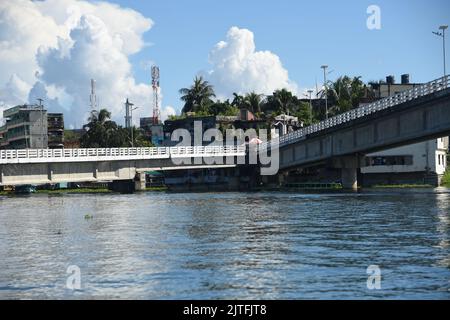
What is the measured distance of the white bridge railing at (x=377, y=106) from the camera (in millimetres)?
75125

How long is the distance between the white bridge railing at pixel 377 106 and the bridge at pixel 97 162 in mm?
11342

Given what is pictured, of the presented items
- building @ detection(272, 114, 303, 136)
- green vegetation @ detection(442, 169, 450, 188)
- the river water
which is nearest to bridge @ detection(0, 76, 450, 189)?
green vegetation @ detection(442, 169, 450, 188)

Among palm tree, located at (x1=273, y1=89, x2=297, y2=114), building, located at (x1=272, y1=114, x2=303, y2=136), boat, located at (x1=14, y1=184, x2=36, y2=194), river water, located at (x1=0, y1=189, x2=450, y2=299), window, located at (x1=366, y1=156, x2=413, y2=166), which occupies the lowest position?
river water, located at (x1=0, y1=189, x2=450, y2=299)

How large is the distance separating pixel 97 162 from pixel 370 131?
1467 inches

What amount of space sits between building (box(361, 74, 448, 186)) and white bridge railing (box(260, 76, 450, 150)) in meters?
15.7

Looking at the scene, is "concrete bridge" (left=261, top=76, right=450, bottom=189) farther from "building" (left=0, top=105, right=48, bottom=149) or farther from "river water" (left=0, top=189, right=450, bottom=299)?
"building" (left=0, top=105, right=48, bottom=149)

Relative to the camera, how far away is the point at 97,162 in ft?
331

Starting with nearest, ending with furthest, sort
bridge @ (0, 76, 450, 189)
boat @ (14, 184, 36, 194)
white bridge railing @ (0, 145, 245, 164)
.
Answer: bridge @ (0, 76, 450, 189) → white bridge railing @ (0, 145, 245, 164) → boat @ (14, 184, 36, 194)

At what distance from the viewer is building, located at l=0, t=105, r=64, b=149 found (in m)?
183

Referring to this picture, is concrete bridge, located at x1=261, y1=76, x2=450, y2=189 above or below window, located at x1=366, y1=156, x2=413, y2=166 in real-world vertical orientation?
above

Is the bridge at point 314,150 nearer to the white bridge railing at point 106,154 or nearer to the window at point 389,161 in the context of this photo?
the white bridge railing at point 106,154

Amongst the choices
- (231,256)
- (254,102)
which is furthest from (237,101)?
(231,256)

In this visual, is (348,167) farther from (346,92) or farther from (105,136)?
(105,136)
